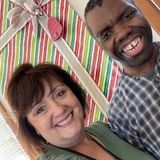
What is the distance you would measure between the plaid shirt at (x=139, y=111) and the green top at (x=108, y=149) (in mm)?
46

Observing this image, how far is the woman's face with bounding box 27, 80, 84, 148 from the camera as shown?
41.6 inches

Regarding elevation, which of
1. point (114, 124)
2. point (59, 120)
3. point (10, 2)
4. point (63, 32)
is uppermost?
point (10, 2)

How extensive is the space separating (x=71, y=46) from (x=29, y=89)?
998mm

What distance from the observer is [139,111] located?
1245 millimetres

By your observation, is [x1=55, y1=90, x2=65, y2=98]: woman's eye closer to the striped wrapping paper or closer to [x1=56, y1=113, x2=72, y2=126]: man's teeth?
[x1=56, y1=113, x2=72, y2=126]: man's teeth

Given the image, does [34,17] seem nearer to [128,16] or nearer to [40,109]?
[128,16]

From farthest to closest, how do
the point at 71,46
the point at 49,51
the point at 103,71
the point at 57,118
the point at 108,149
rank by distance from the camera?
the point at 49,51 → the point at 71,46 → the point at 103,71 → the point at 108,149 → the point at 57,118

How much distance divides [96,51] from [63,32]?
0.23m

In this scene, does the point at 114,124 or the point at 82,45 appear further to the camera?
the point at 82,45

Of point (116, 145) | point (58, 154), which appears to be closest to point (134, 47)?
point (116, 145)

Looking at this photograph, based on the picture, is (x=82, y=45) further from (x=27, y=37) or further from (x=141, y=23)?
(x=141, y=23)

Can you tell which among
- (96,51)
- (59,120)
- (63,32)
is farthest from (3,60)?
(59,120)

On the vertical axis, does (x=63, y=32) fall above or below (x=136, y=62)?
Result: above

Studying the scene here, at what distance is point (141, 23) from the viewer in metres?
1.22
